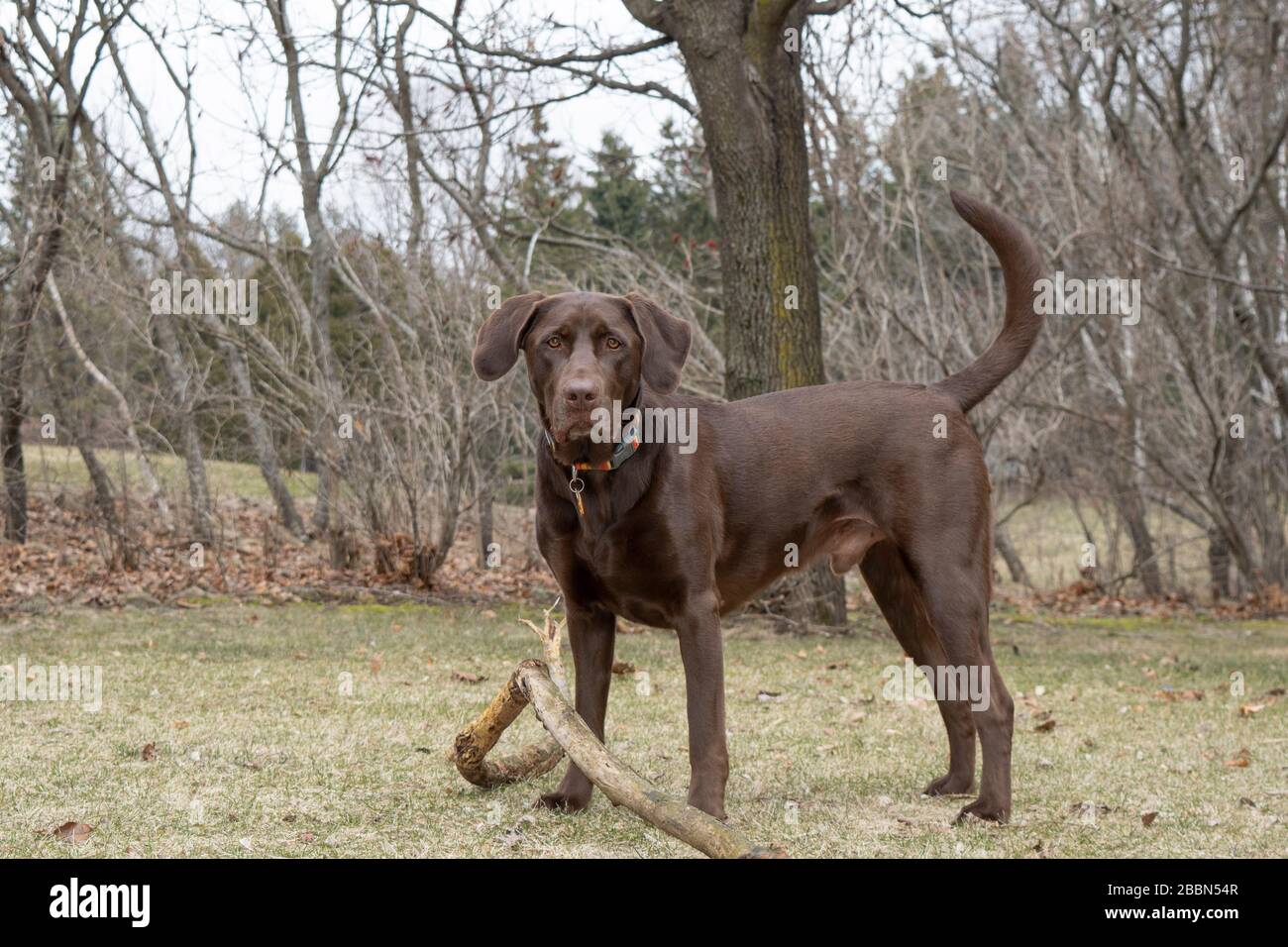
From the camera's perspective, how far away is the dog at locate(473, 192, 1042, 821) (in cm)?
416

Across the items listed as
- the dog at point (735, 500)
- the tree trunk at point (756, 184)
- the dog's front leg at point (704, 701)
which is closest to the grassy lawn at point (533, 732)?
the dog's front leg at point (704, 701)

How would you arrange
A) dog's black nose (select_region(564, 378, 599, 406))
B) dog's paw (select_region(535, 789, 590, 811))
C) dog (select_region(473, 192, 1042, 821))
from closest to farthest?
1. dog's black nose (select_region(564, 378, 599, 406))
2. dog (select_region(473, 192, 1042, 821))
3. dog's paw (select_region(535, 789, 590, 811))

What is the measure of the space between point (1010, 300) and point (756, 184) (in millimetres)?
4822

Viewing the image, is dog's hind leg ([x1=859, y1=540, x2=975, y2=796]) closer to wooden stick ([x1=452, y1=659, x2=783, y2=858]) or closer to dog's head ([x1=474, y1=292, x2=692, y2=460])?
dog's head ([x1=474, y1=292, x2=692, y2=460])

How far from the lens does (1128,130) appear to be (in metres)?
13.4

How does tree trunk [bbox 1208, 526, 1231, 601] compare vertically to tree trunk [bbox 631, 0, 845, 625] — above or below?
below

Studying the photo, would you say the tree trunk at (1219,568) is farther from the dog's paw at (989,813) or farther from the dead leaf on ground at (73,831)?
the dead leaf on ground at (73,831)

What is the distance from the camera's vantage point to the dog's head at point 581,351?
398 cm

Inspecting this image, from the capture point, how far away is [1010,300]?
4.91 metres

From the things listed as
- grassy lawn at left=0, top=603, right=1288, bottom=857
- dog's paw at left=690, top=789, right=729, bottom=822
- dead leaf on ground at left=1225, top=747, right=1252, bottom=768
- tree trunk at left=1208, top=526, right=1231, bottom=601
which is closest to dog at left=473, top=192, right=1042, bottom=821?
dog's paw at left=690, top=789, right=729, bottom=822

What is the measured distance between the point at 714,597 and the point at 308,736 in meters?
2.14

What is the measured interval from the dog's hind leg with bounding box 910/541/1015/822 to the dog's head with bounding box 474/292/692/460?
3.83 feet

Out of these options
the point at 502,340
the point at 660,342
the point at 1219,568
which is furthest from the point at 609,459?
the point at 1219,568

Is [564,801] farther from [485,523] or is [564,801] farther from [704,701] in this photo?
[485,523]
